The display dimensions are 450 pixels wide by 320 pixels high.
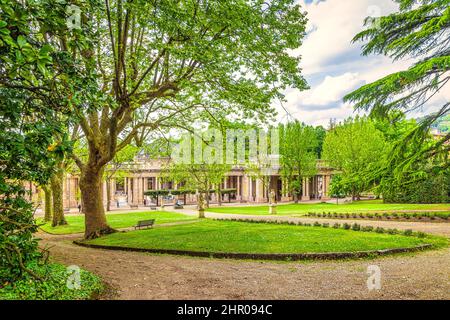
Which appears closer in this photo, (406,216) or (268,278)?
(268,278)

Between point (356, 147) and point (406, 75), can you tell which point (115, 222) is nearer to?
point (406, 75)

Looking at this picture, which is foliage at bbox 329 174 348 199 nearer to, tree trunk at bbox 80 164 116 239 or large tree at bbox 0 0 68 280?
tree trunk at bbox 80 164 116 239

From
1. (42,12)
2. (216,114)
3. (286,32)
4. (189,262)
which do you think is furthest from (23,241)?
(216,114)

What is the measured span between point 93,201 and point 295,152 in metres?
34.3

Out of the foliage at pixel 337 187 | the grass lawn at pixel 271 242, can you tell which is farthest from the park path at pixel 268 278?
the foliage at pixel 337 187

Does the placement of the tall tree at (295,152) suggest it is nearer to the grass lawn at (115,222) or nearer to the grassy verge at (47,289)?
the grass lawn at (115,222)

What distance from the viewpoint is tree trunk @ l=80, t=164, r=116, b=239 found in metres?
16.9

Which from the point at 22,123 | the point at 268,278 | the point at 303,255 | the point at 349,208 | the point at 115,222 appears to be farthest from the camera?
the point at 349,208

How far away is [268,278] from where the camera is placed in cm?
788

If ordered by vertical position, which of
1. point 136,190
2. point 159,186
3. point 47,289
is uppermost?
point 47,289

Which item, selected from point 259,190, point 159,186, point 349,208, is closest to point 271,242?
point 349,208

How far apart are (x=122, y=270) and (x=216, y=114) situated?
10.5 meters

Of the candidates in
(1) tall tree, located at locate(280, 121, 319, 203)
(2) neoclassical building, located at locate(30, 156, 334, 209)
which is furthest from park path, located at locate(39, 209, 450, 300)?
(2) neoclassical building, located at locate(30, 156, 334, 209)

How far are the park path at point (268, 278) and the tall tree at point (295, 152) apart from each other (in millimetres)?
35759
